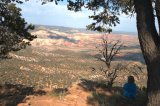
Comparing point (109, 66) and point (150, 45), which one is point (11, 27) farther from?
point (150, 45)

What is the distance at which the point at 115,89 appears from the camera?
16.9 meters

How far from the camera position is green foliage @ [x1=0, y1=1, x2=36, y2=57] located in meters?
16.5

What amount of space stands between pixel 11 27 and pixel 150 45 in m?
9.50

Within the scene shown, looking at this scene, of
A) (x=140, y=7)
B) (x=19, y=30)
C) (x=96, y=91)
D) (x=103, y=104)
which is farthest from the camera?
(x=19, y=30)

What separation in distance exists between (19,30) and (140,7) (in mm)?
9606

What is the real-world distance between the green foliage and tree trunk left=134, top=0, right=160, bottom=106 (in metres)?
7.04

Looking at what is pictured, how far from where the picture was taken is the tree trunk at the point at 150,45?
1075 centimetres

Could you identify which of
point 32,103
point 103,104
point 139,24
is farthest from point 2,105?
point 139,24

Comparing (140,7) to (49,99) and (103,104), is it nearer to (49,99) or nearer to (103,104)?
(103,104)

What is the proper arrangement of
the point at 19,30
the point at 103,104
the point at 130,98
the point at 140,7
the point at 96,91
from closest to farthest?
the point at 140,7, the point at 103,104, the point at 130,98, the point at 96,91, the point at 19,30

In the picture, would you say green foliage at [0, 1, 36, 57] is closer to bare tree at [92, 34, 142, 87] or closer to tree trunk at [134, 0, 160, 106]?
bare tree at [92, 34, 142, 87]

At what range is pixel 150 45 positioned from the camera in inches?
424

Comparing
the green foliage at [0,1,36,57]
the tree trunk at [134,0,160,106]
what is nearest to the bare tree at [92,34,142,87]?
the green foliage at [0,1,36,57]

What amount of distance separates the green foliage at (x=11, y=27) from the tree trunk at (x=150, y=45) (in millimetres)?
7037
